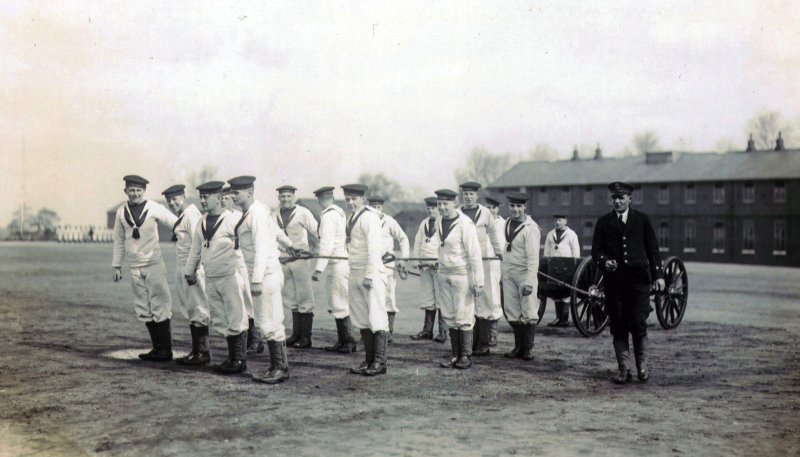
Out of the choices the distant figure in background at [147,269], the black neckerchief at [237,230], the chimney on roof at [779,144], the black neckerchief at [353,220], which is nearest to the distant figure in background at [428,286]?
the black neckerchief at [353,220]

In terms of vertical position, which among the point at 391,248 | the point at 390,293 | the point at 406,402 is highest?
the point at 391,248

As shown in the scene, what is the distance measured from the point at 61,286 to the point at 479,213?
1328cm

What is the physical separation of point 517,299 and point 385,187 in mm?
73817

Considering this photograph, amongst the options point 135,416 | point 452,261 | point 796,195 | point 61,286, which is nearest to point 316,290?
point 61,286

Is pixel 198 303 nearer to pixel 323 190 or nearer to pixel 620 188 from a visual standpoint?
pixel 323 190

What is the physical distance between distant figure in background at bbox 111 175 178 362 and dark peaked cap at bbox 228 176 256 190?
1370 millimetres

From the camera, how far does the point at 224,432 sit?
17.1 feet

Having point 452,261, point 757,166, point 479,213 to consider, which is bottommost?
point 452,261

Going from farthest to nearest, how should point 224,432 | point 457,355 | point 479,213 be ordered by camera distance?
point 479,213 → point 457,355 → point 224,432

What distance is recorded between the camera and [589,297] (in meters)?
10.5

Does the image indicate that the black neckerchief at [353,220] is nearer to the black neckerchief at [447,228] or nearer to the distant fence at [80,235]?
the black neckerchief at [447,228]

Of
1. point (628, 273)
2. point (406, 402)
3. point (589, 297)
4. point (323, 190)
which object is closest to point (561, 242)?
point (589, 297)

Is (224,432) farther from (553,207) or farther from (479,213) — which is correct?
(553,207)

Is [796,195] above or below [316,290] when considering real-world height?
above
